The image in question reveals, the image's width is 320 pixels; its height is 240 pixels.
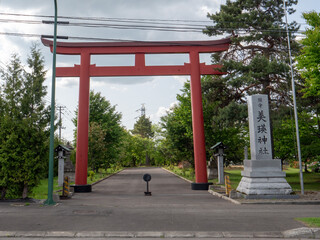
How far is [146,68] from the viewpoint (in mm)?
16734

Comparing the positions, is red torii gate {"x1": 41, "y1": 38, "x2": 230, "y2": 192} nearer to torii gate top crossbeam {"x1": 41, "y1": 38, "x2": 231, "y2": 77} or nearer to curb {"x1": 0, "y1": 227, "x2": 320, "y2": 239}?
torii gate top crossbeam {"x1": 41, "y1": 38, "x2": 231, "y2": 77}

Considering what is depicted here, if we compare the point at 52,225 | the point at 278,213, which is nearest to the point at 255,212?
the point at 278,213

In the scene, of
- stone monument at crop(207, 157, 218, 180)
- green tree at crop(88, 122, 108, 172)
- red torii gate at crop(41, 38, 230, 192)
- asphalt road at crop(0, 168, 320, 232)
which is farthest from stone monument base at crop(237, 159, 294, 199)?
green tree at crop(88, 122, 108, 172)

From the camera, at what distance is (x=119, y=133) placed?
3559cm

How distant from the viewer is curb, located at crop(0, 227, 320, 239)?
6.01 m

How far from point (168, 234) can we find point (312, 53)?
1222cm

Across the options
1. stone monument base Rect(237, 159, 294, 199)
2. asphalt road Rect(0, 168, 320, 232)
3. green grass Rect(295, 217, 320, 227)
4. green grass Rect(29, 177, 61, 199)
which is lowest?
green grass Rect(29, 177, 61, 199)

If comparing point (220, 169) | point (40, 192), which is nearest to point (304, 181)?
point (220, 169)

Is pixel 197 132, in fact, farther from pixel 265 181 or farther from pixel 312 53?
Answer: pixel 312 53

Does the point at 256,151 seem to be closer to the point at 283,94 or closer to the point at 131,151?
the point at 283,94

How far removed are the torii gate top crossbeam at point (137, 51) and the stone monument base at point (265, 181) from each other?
754 cm

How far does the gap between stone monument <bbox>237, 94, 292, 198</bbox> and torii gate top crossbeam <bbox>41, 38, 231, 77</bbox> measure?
5.33m

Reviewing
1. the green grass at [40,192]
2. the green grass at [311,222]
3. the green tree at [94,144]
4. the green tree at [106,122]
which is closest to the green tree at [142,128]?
the green tree at [106,122]

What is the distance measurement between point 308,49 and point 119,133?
26.3 meters
